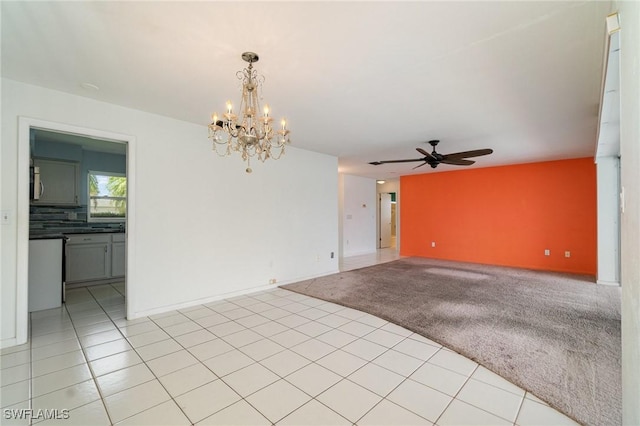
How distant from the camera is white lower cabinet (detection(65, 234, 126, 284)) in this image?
4508 millimetres

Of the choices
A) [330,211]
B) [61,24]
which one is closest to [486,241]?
[330,211]

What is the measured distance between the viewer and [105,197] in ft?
18.0

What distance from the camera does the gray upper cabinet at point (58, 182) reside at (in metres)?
4.65

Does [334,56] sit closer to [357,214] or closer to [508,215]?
[508,215]

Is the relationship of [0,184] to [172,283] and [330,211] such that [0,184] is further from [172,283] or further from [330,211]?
[330,211]

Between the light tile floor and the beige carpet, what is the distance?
0.73ft

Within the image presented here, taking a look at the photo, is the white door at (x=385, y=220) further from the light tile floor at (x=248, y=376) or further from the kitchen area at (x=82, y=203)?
the kitchen area at (x=82, y=203)

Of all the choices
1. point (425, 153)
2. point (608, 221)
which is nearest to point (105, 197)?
point (425, 153)

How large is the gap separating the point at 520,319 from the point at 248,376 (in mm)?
3106

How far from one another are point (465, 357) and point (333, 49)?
277cm

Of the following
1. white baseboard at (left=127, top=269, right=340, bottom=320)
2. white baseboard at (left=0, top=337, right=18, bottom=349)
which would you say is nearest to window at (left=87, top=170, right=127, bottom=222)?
white baseboard at (left=127, top=269, right=340, bottom=320)

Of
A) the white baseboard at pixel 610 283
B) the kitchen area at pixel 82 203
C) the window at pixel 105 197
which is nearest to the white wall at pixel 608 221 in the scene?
the white baseboard at pixel 610 283

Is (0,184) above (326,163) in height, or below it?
below

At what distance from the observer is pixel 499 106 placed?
3.17 m
